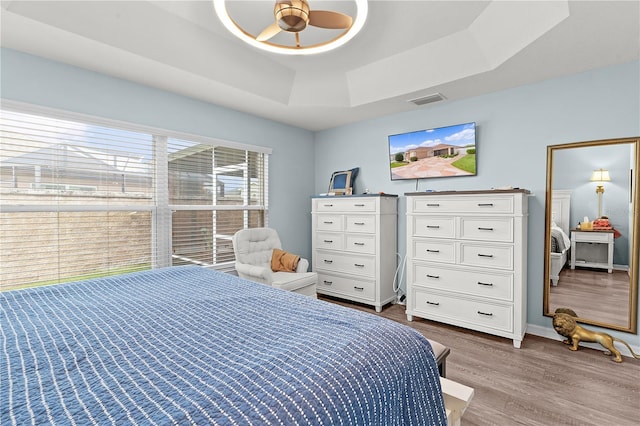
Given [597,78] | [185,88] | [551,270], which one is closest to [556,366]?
[551,270]

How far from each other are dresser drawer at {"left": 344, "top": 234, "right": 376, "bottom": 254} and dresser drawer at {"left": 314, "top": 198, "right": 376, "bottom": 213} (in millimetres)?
325

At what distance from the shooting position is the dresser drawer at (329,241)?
12.8 ft

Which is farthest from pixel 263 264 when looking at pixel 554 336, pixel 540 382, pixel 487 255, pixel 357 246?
pixel 554 336

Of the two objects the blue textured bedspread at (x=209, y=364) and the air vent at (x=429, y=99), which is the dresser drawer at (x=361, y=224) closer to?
the air vent at (x=429, y=99)

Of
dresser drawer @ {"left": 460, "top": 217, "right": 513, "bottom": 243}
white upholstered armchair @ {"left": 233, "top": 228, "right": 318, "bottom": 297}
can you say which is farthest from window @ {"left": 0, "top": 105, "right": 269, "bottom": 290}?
dresser drawer @ {"left": 460, "top": 217, "right": 513, "bottom": 243}

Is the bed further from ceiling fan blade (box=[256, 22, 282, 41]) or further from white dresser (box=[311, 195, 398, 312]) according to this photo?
ceiling fan blade (box=[256, 22, 282, 41])

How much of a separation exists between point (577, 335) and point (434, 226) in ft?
4.83

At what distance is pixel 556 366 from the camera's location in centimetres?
236

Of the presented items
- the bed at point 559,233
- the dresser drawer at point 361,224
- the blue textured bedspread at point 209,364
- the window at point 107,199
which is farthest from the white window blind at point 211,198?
the bed at point 559,233

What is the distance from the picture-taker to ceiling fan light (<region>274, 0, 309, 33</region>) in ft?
5.39

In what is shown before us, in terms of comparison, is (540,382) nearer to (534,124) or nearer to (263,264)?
(534,124)

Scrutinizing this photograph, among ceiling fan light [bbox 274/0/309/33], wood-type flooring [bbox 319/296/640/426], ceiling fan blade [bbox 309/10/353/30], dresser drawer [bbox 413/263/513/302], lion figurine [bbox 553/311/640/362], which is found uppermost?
ceiling fan blade [bbox 309/10/353/30]

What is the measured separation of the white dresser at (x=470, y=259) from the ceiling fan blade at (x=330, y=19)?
1886mm

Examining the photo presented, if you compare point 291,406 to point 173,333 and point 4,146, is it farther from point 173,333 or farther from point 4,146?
point 4,146
